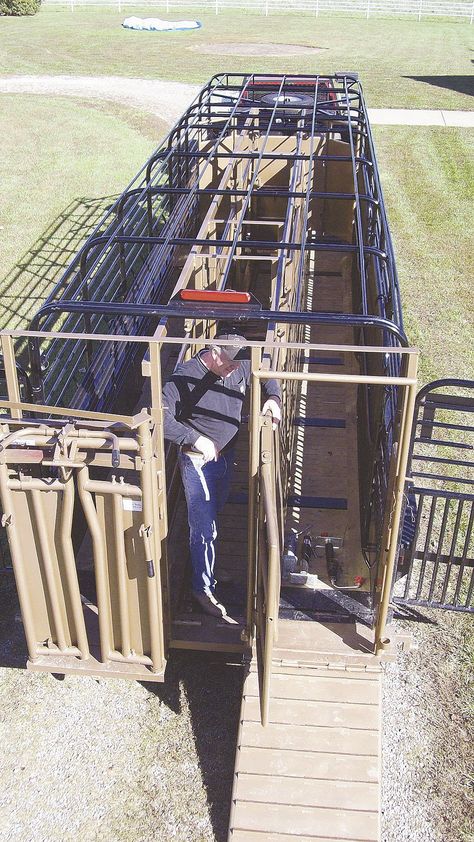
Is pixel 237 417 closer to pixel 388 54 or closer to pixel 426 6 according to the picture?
pixel 388 54

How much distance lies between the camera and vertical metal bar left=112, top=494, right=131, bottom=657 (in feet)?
15.2

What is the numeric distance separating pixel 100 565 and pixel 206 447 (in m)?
1.04

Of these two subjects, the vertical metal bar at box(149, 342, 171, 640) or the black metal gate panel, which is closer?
the vertical metal bar at box(149, 342, 171, 640)

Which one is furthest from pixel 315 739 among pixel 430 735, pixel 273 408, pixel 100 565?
pixel 273 408

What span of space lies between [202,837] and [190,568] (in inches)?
75.6

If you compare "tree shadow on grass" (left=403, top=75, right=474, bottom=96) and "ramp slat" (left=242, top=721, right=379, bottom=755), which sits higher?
"ramp slat" (left=242, top=721, right=379, bottom=755)

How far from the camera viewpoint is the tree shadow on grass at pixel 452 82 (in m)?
29.6

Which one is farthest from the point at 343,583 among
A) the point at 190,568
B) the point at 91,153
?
the point at 91,153

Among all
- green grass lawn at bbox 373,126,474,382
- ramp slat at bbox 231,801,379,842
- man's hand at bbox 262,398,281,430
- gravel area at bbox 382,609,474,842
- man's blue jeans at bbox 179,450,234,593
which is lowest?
green grass lawn at bbox 373,126,474,382

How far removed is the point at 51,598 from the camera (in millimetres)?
4945

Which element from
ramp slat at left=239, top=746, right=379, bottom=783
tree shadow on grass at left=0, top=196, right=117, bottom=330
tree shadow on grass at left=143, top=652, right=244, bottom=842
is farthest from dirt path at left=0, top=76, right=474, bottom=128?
ramp slat at left=239, top=746, right=379, bottom=783

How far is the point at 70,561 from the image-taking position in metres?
4.84

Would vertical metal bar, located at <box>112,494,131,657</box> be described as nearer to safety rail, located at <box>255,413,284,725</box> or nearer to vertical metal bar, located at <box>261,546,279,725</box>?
safety rail, located at <box>255,413,284,725</box>

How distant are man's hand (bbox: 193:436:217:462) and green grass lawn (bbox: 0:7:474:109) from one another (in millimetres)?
24776
